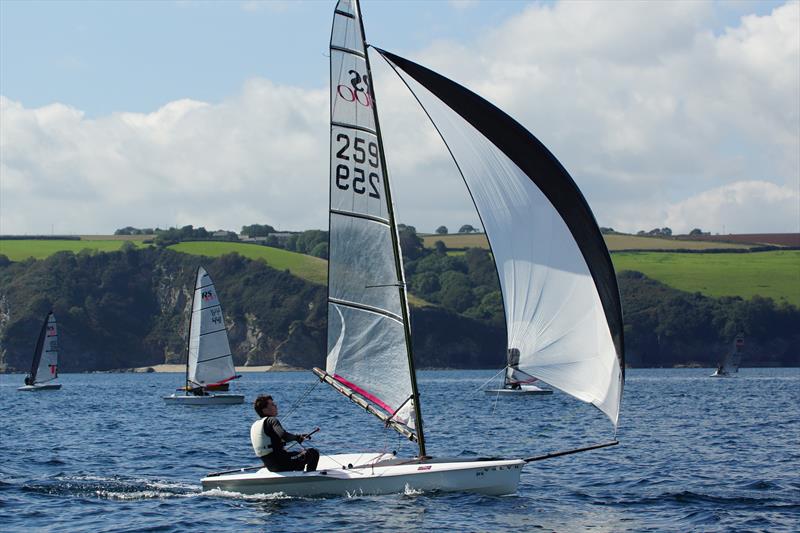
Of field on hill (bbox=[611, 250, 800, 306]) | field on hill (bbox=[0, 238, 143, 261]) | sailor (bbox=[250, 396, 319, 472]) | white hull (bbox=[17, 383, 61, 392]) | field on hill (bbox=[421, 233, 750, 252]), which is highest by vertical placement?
field on hill (bbox=[421, 233, 750, 252])

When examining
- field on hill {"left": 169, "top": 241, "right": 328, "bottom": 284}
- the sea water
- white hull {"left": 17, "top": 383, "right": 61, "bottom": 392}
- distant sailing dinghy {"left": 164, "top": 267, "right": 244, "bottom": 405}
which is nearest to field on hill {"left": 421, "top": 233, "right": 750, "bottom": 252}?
field on hill {"left": 169, "top": 241, "right": 328, "bottom": 284}

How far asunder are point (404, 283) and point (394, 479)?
10.5 ft

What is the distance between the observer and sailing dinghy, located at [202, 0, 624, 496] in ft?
56.5

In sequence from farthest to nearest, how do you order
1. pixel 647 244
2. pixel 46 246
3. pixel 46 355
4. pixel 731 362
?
pixel 647 244
pixel 46 246
pixel 731 362
pixel 46 355

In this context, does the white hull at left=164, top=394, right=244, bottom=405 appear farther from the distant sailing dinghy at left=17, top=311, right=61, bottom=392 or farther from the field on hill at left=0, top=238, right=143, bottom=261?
the field on hill at left=0, top=238, right=143, bottom=261

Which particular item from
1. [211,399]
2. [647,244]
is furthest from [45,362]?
[647,244]

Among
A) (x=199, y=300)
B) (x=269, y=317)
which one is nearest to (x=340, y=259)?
(x=199, y=300)

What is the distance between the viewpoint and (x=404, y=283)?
740 inches

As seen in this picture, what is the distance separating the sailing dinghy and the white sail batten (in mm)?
34771

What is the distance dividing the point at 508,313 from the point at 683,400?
4284cm

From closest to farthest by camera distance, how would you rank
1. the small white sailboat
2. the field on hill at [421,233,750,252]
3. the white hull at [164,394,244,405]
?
1. the white hull at [164,394,244,405]
2. the small white sailboat
3. the field on hill at [421,233,750,252]

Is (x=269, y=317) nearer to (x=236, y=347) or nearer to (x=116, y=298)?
(x=236, y=347)

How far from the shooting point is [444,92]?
57.5 ft

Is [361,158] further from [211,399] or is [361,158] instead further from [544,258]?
[211,399]
